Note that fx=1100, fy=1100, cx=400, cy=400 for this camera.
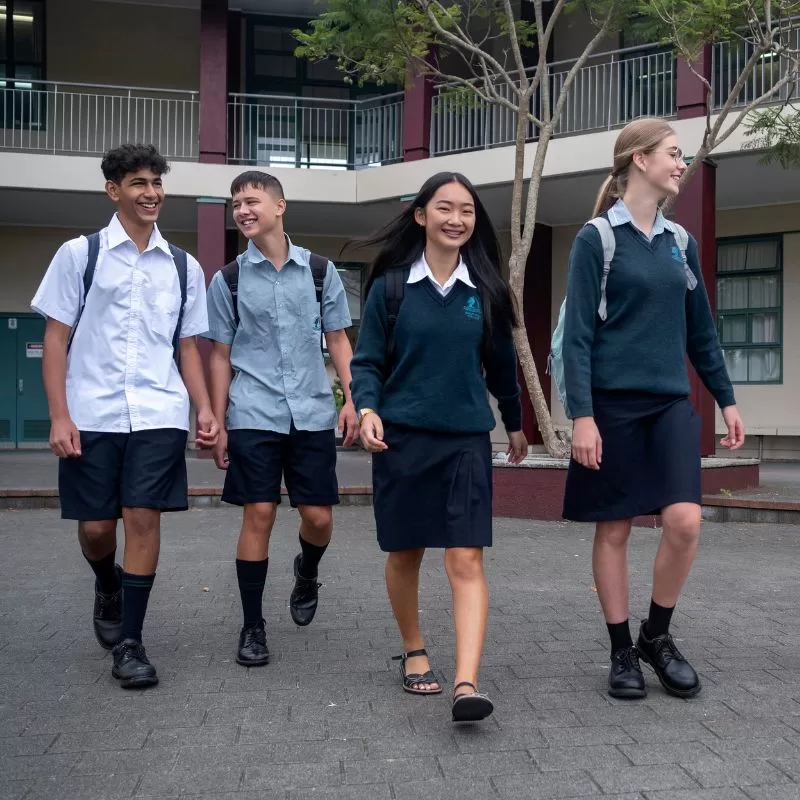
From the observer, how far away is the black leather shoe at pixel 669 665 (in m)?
3.90

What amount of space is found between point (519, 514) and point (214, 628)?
5.14 metres

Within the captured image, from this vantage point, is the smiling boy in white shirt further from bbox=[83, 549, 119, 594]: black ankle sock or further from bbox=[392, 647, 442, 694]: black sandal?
bbox=[392, 647, 442, 694]: black sandal

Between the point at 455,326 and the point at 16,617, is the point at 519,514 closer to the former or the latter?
the point at 16,617

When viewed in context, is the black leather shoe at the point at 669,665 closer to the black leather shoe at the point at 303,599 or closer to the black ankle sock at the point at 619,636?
the black ankle sock at the point at 619,636

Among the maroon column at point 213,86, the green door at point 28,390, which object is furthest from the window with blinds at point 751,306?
the green door at point 28,390

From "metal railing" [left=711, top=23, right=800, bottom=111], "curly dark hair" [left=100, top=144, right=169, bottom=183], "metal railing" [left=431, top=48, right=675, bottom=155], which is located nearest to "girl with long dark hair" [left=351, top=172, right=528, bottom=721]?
"curly dark hair" [left=100, top=144, right=169, bottom=183]

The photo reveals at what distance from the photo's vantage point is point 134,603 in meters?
4.26

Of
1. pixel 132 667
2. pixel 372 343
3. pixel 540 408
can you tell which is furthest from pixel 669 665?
pixel 540 408

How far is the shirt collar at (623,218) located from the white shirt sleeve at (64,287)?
2.02 m

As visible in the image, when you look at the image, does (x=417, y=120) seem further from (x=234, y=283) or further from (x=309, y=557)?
(x=309, y=557)

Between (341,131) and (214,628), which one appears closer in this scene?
(214,628)

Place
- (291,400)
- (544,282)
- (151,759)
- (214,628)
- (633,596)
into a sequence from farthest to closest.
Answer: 1. (544,282)
2. (633,596)
3. (214,628)
4. (291,400)
5. (151,759)

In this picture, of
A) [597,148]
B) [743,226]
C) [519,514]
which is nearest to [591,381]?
[519,514]

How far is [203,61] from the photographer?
16984 mm
